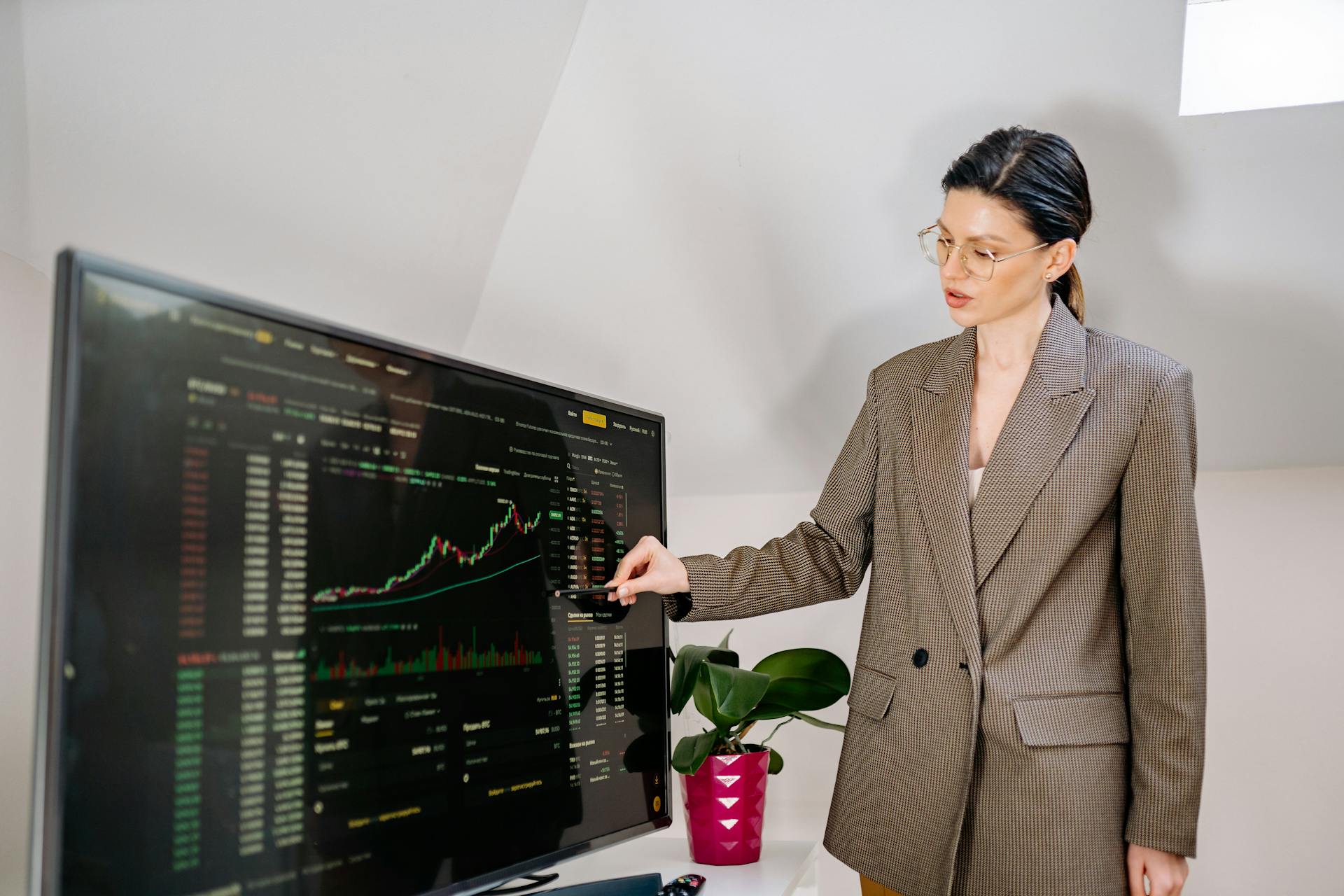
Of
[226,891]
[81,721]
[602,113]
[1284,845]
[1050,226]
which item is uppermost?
[602,113]

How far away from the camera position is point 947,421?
139 centimetres

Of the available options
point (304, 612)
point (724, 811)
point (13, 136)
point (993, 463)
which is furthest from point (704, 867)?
point (13, 136)

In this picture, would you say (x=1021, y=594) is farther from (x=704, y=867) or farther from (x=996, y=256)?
(x=704, y=867)

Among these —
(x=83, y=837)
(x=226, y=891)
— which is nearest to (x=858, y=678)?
(x=226, y=891)

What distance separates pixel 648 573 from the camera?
1309mm

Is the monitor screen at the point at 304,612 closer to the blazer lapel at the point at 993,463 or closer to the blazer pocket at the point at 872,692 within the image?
the blazer pocket at the point at 872,692

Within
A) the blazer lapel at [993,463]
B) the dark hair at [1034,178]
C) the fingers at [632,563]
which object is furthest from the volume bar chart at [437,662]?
the dark hair at [1034,178]

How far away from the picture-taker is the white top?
4.39 ft

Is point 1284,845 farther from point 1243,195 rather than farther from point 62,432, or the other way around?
point 62,432

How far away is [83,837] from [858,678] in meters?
0.98

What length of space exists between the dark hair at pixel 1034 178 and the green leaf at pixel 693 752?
2.68 ft

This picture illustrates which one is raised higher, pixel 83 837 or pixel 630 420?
pixel 630 420

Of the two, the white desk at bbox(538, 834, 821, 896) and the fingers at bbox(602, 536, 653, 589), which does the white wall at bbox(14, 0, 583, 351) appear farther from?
the white desk at bbox(538, 834, 821, 896)

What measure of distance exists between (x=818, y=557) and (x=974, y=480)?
26cm
